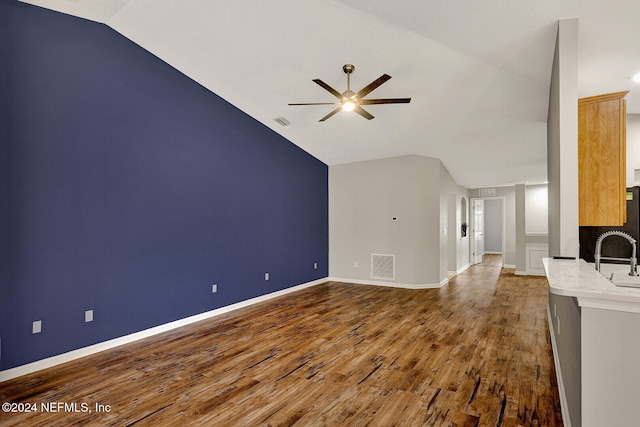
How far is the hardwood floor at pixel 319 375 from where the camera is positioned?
2.36m

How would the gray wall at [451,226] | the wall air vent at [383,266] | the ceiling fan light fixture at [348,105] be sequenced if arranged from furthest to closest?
the gray wall at [451,226] < the wall air vent at [383,266] < the ceiling fan light fixture at [348,105]

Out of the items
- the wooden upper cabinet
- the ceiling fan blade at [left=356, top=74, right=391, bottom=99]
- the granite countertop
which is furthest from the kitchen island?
the ceiling fan blade at [left=356, top=74, right=391, bottom=99]

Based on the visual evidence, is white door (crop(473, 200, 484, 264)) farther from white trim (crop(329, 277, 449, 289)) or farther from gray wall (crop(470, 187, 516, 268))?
white trim (crop(329, 277, 449, 289))

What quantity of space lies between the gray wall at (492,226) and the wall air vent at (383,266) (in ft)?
27.7

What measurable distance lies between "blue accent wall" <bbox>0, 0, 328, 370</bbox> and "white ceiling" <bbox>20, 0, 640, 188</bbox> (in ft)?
1.18

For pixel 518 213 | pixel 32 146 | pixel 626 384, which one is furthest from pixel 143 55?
pixel 518 213

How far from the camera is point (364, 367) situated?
312cm

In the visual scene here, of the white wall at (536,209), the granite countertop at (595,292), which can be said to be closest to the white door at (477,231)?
the white wall at (536,209)

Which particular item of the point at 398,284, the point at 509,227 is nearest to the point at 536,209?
the point at 509,227

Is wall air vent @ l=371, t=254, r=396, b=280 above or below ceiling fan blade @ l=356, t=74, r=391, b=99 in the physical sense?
below

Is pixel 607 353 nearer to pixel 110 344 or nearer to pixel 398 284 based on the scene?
pixel 110 344

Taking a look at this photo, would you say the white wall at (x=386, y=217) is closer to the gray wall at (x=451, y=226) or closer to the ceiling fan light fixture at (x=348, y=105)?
the gray wall at (x=451, y=226)

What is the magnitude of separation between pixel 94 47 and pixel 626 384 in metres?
4.99

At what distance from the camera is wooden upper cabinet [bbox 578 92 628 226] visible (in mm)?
2383
